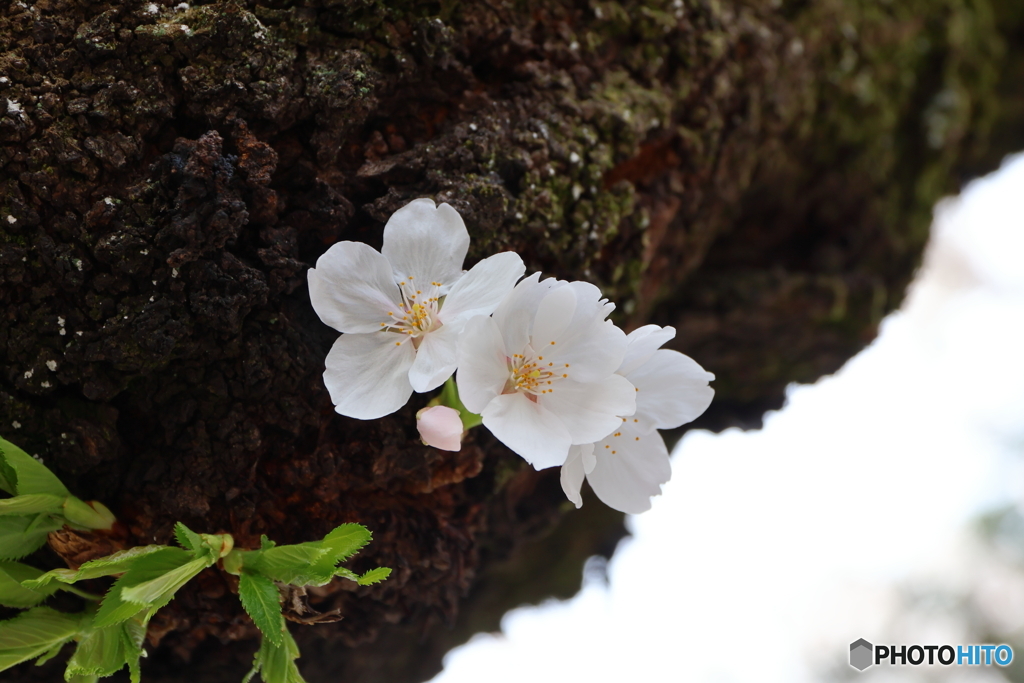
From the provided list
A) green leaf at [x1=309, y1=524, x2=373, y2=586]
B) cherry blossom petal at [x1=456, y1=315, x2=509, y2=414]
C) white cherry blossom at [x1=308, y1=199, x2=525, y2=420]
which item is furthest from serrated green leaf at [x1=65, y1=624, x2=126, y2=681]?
cherry blossom petal at [x1=456, y1=315, x2=509, y2=414]

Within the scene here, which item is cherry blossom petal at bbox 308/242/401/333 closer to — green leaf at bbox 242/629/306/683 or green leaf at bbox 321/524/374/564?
green leaf at bbox 321/524/374/564

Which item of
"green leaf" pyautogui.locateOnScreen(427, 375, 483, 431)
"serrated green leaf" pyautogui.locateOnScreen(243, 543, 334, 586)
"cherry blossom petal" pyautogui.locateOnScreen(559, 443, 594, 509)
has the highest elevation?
"green leaf" pyautogui.locateOnScreen(427, 375, 483, 431)

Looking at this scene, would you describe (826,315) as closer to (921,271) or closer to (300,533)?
(921,271)

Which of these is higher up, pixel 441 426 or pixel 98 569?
pixel 441 426

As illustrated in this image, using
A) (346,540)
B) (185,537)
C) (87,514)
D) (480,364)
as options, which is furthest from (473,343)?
(87,514)

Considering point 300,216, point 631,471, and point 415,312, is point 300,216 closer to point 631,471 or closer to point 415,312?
point 415,312

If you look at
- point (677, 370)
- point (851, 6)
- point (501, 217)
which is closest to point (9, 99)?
point (501, 217)

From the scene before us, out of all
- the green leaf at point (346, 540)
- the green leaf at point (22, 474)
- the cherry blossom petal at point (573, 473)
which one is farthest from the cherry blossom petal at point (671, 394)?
the green leaf at point (22, 474)
